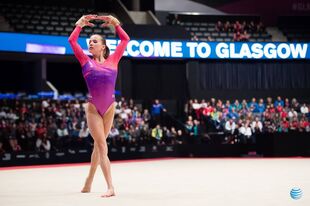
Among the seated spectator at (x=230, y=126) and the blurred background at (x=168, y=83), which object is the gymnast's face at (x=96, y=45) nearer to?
the blurred background at (x=168, y=83)

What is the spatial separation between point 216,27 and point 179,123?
6553mm

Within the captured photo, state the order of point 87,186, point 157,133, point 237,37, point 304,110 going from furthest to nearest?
1. point 237,37
2. point 304,110
3. point 157,133
4. point 87,186

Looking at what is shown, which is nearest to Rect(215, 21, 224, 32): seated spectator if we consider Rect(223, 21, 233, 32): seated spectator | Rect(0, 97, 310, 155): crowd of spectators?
Rect(223, 21, 233, 32): seated spectator

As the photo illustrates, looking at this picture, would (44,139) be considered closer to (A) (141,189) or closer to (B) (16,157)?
(B) (16,157)

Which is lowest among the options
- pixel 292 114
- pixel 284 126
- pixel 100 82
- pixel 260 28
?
pixel 284 126

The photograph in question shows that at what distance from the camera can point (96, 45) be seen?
609 cm

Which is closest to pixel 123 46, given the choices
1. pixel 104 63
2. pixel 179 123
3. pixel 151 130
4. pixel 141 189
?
pixel 104 63

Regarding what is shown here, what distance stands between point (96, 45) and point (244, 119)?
1325cm

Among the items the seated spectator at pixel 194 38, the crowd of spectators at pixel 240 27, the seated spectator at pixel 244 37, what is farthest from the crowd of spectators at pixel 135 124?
the crowd of spectators at pixel 240 27

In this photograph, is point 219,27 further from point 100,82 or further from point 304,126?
point 100,82

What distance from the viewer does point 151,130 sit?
1770cm

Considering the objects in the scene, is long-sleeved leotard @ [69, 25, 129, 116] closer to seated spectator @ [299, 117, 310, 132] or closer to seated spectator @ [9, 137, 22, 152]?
seated spectator @ [9, 137, 22, 152]

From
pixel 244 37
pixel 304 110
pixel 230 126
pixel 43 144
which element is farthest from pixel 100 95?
pixel 244 37

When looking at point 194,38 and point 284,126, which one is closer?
point 284,126
